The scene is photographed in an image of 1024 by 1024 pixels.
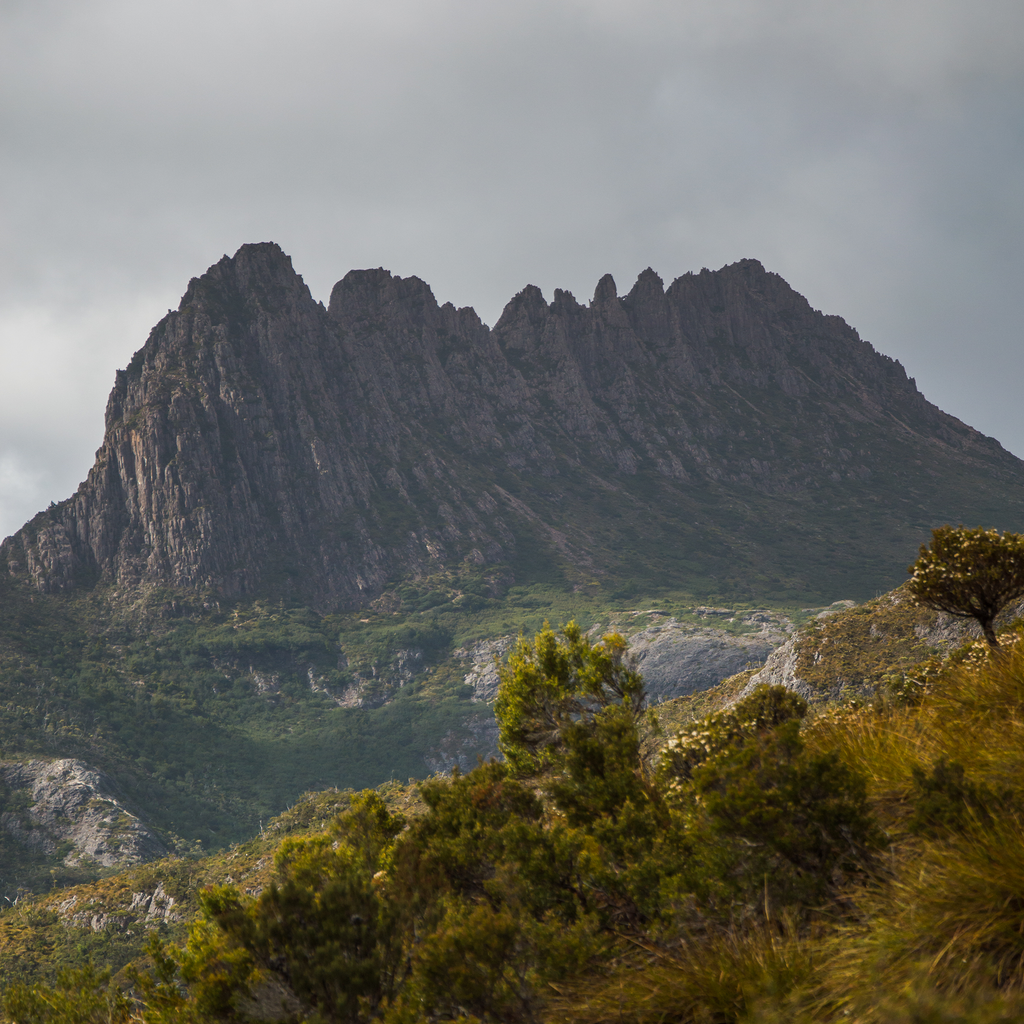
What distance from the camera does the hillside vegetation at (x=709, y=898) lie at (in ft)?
17.6

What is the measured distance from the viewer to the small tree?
12.2m

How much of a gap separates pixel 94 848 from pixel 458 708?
9593 cm

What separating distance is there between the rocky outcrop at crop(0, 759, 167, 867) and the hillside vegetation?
442 feet

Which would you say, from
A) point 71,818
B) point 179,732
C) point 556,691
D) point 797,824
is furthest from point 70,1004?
point 179,732

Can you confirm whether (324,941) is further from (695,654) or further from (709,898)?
(695,654)

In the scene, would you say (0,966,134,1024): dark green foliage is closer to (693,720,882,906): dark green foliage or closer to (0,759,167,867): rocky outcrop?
(693,720,882,906): dark green foliage

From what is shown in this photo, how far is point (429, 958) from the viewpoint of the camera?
7449mm

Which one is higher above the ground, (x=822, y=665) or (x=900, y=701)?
(x=900, y=701)

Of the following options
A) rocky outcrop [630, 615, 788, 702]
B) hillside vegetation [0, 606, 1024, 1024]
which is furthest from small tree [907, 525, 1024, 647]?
rocky outcrop [630, 615, 788, 702]

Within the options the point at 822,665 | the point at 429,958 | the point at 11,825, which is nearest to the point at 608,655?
the point at 429,958

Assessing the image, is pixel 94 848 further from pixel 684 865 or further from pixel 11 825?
pixel 684 865

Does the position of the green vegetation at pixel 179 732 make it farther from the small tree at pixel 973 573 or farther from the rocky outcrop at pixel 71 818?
the small tree at pixel 973 573

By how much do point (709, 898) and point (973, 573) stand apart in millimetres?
7949

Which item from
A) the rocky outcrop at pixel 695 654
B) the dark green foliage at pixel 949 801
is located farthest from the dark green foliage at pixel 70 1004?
the rocky outcrop at pixel 695 654
